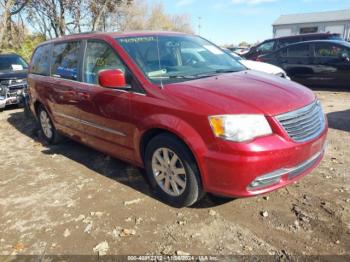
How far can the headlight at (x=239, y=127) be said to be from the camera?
304 cm

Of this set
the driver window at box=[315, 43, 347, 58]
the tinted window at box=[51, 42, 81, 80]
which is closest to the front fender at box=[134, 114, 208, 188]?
the tinted window at box=[51, 42, 81, 80]

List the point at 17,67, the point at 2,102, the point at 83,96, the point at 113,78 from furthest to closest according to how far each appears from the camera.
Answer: the point at 17,67 → the point at 2,102 → the point at 83,96 → the point at 113,78

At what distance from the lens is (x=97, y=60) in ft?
14.6

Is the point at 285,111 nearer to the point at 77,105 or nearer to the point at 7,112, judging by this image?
the point at 77,105

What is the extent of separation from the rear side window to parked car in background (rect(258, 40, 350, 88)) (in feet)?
24.7

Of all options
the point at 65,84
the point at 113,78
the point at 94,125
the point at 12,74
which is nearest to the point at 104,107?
the point at 94,125

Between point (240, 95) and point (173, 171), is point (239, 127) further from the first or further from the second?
point (173, 171)

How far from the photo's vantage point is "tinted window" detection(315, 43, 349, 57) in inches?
384

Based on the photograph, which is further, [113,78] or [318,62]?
[318,62]

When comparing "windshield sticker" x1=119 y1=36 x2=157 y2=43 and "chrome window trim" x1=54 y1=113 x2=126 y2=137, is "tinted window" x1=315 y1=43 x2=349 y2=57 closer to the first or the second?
"windshield sticker" x1=119 y1=36 x2=157 y2=43

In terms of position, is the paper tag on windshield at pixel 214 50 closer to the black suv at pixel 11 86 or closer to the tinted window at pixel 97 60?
the tinted window at pixel 97 60

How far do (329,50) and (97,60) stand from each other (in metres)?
7.91

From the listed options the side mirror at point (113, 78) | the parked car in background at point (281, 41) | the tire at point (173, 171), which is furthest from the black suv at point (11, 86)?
the parked car in background at point (281, 41)

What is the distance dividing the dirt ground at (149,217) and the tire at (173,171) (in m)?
0.16
